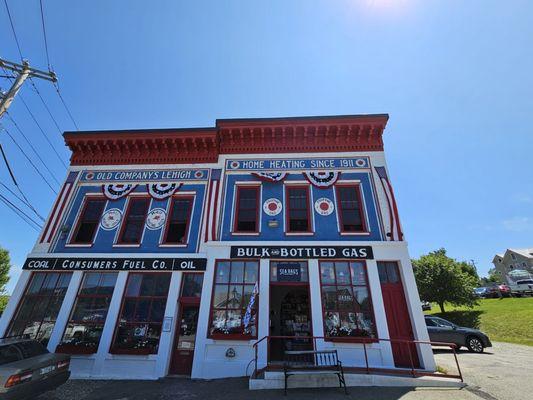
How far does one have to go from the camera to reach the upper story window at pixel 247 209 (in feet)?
39.7

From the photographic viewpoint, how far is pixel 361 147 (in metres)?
13.3

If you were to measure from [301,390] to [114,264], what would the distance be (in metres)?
8.96

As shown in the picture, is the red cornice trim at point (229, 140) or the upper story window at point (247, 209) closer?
the upper story window at point (247, 209)

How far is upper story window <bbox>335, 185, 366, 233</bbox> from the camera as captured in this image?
11815mm

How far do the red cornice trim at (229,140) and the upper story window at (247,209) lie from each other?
84.4 inches

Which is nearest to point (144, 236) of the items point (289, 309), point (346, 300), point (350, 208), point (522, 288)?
point (289, 309)

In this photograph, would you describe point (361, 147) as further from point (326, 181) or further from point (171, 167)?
point (171, 167)

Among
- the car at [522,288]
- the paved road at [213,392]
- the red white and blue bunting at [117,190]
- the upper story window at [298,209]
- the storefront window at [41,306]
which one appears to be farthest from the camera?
the car at [522,288]

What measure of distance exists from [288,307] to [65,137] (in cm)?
1447

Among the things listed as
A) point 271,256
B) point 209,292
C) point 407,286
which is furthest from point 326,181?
point 209,292

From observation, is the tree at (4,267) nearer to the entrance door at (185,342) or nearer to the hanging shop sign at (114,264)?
the hanging shop sign at (114,264)

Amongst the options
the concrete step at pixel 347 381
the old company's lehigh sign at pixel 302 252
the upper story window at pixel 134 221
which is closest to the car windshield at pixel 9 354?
the upper story window at pixel 134 221

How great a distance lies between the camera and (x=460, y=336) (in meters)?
14.0

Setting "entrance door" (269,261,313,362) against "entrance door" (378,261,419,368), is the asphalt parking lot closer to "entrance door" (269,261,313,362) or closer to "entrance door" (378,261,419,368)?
"entrance door" (378,261,419,368)
